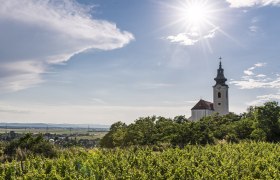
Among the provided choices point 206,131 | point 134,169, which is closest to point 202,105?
point 206,131

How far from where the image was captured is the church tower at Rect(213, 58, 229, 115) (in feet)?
355

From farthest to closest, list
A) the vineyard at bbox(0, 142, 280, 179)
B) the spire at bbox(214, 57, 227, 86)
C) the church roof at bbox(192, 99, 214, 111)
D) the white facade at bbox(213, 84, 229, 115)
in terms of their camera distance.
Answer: the spire at bbox(214, 57, 227, 86), the white facade at bbox(213, 84, 229, 115), the church roof at bbox(192, 99, 214, 111), the vineyard at bbox(0, 142, 280, 179)

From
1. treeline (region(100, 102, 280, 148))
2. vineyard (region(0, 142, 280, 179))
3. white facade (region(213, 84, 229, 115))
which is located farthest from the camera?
white facade (region(213, 84, 229, 115))

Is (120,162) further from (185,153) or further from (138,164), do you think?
(185,153)

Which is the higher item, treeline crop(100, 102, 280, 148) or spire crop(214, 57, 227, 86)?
spire crop(214, 57, 227, 86)

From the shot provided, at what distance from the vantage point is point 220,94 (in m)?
108

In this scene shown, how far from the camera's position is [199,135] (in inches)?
1224

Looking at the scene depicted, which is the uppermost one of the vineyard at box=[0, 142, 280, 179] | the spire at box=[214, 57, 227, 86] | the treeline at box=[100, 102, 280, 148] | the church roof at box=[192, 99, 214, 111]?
the spire at box=[214, 57, 227, 86]

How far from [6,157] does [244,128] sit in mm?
24505

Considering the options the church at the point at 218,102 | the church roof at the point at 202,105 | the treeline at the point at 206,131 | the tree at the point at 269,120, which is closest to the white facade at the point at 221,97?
the church at the point at 218,102

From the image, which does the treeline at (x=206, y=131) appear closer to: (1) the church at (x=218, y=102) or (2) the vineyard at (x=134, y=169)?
(2) the vineyard at (x=134, y=169)

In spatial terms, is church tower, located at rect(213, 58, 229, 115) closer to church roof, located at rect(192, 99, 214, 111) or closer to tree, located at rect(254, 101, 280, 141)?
church roof, located at rect(192, 99, 214, 111)

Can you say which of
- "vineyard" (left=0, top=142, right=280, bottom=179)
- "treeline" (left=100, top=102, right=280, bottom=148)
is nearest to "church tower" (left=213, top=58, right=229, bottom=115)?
"treeline" (left=100, top=102, right=280, bottom=148)

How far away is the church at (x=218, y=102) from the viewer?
10706 centimetres
